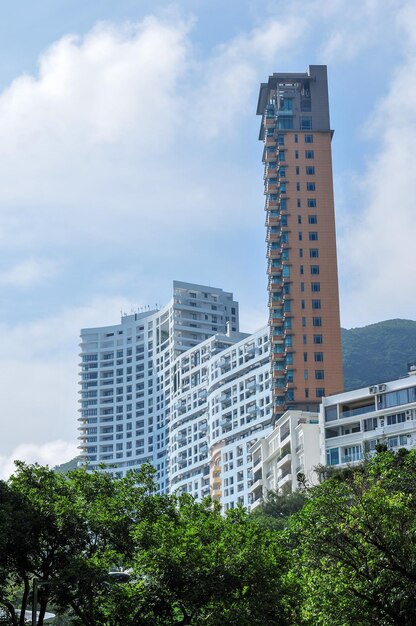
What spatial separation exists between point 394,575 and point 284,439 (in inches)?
3117

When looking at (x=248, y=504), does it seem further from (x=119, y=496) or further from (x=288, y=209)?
(x=119, y=496)

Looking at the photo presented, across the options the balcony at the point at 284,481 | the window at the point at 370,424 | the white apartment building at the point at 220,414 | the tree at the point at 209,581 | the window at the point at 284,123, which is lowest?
the tree at the point at 209,581

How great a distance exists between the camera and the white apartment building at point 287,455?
104 m

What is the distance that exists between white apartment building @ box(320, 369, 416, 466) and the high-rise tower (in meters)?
29.8

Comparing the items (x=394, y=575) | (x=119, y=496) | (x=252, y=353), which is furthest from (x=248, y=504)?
(x=394, y=575)

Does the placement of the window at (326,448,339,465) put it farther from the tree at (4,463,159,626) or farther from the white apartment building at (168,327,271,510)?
the white apartment building at (168,327,271,510)

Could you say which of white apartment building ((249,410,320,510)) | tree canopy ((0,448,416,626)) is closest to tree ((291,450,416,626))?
tree canopy ((0,448,416,626))

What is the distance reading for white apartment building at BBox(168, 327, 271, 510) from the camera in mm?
154625

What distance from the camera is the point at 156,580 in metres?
41.1

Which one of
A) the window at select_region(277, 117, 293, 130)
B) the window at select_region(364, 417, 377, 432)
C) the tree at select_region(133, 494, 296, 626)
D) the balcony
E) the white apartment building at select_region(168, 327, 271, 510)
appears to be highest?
the window at select_region(277, 117, 293, 130)

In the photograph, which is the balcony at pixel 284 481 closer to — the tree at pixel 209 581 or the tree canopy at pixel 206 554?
the tree canopy at pixel 206 554

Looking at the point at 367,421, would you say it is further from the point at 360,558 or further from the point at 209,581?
the point at 360,558

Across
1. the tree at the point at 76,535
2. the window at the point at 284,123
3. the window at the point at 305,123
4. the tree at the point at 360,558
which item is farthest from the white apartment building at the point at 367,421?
the window at the point at 284,123

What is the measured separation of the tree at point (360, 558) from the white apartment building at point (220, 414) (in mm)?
112573
